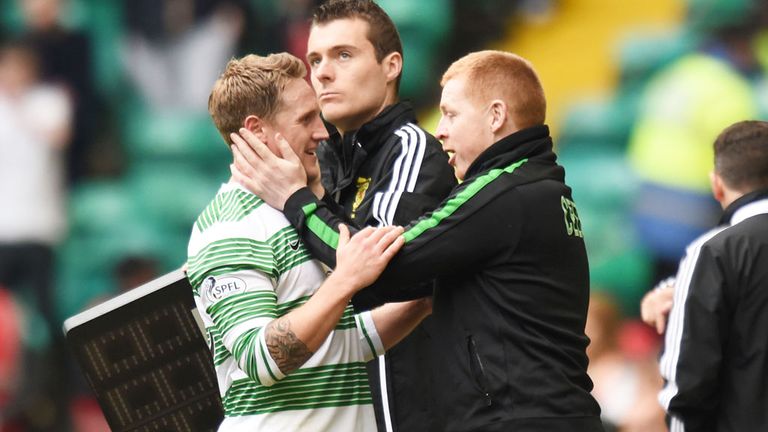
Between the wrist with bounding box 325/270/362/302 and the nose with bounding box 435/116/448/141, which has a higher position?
the nose with bounding box 435/116/448/141

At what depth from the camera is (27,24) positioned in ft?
29.1

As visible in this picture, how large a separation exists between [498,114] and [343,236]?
56 cm

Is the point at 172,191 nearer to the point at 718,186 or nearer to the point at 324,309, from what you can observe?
the point at 718,186

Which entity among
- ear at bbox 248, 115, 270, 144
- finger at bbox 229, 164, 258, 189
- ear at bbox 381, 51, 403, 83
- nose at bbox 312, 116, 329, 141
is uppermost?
ear at bbox 381, 51, 403, 83

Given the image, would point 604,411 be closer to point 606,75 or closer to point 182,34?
point 606,75

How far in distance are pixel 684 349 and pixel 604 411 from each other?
2.71 m

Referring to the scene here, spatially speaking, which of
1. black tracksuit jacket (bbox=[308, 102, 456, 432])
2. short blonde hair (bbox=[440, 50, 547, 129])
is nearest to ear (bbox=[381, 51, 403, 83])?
black tracksuit jacket (bbox=[308, 102, 456, 432])

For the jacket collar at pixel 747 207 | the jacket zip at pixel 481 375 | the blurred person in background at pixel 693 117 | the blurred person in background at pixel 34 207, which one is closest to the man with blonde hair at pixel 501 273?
the jacket zip at pixel 481 375

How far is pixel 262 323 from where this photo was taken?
3.55m

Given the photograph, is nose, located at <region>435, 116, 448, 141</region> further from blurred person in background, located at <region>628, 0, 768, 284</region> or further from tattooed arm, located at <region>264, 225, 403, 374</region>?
blurred person in background, located at <region>628, 0, 768, 284</region>

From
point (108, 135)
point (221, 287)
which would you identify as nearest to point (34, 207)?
point (108, 135)

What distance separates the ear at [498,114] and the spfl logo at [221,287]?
33.0 inches

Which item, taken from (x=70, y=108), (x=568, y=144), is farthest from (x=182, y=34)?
(x=568, y=144)

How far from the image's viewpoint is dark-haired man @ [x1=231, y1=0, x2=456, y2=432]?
4.26 meters
